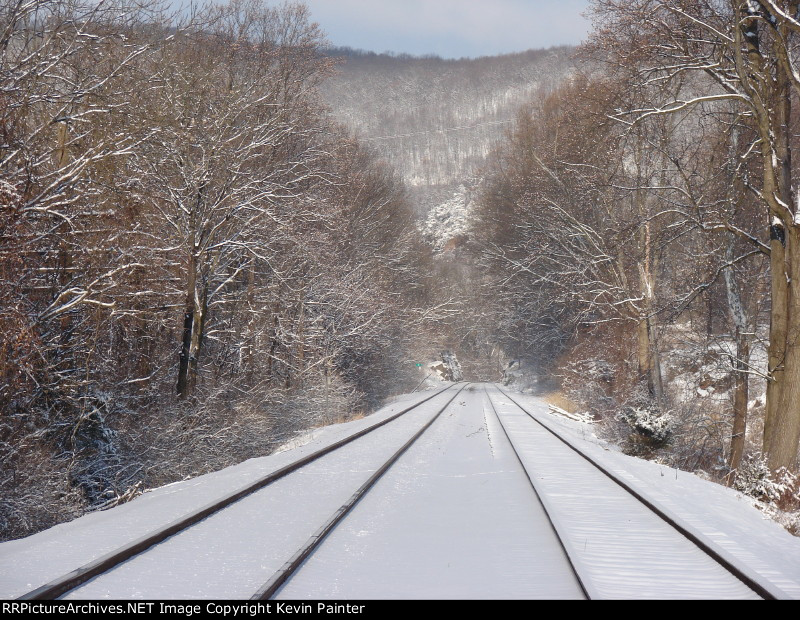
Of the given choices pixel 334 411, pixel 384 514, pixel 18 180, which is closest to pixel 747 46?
pixel 384 514

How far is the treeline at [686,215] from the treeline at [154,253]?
891 cm

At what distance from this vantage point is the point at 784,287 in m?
10.6

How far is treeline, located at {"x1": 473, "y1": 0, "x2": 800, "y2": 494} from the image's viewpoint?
420 inches

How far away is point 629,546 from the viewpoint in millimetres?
6027

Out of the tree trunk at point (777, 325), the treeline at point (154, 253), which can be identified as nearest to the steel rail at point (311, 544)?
the treeline at point (154, 253)

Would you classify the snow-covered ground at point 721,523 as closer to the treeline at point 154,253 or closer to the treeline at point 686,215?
the treeline at point 686,215

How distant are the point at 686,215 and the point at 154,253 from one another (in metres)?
11.1

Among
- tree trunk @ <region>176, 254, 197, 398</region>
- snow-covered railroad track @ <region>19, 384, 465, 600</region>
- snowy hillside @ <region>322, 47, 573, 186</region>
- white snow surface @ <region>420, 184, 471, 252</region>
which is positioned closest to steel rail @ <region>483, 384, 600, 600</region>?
snow-covered railroad track @ <region>19, 384, 465, 600</region>

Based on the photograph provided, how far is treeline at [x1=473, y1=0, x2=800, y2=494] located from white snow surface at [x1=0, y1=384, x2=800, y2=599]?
371 centimetres

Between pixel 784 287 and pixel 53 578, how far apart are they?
1076cm

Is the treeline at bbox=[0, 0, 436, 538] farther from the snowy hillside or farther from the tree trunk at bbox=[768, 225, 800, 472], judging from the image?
the snowy hillside

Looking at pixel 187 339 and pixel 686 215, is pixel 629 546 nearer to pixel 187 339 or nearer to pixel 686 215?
pixel 686 215

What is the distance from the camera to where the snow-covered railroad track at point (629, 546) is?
4801 mm

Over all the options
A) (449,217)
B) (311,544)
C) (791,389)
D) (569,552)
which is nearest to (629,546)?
(569,552)
